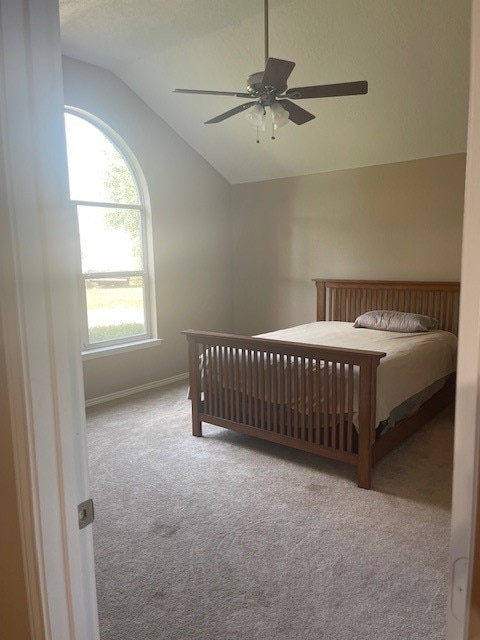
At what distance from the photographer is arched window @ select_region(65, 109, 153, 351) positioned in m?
4.38

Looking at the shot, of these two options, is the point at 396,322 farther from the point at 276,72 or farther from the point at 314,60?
the point at 276,72

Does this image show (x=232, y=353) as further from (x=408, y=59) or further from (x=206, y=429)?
(x=408, y=59)

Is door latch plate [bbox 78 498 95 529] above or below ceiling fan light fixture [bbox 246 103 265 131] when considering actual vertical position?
below

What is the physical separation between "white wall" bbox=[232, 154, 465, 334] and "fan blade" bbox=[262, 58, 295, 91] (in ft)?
7.69

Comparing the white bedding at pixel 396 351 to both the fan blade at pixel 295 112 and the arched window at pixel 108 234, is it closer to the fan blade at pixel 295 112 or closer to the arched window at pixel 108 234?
the fan blade at pixel 295 112

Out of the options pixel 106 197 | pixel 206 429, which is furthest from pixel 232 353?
pixel 106 197

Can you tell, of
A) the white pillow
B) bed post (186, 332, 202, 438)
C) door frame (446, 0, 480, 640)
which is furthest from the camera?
the white pillow

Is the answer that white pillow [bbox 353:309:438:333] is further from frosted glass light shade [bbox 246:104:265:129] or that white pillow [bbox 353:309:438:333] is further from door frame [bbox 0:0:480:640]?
door frame [bbox 0:0:480:640]

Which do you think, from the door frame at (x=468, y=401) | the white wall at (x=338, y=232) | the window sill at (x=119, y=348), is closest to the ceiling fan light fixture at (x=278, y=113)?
the white wall at (x=338, y=232)

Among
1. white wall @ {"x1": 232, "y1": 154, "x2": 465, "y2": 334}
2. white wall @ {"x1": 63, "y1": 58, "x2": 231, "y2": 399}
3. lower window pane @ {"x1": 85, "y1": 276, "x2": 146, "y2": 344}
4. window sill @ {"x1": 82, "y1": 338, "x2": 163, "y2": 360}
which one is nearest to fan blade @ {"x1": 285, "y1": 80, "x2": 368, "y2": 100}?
white wall @ {"x1": 232, "y1": 154, "x2": 465, "y2": 334}

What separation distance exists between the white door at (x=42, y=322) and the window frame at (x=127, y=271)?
3.62 meters

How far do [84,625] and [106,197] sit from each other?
4212 millimetres

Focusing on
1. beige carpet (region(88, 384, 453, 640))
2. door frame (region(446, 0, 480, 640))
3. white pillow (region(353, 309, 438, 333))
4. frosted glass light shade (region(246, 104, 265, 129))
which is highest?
frosted glass light shade (region(246, 104, 265, 129))

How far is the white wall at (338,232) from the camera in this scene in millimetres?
4426
